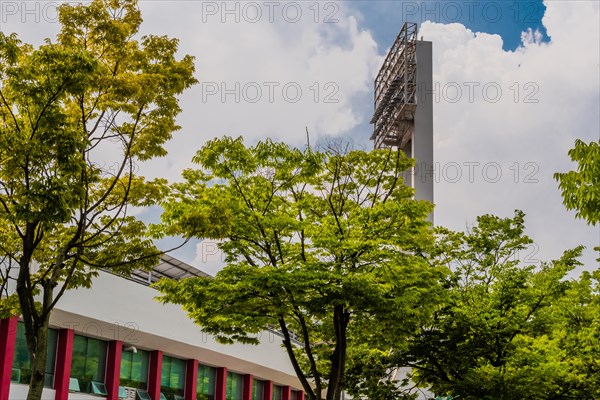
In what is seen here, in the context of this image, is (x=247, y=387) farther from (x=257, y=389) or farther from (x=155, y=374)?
(x=155, y=374)

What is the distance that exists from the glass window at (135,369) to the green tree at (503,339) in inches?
539

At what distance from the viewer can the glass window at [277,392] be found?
49334 mm

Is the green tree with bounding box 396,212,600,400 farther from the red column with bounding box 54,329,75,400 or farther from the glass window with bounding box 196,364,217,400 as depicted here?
the glass window with bounding box 196,364,217,400

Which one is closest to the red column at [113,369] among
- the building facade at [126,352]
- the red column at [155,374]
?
the building facade at [126,352]

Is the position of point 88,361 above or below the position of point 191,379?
above

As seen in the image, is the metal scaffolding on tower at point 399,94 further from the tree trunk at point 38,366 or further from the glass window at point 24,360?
the tree trunk at point 38,366

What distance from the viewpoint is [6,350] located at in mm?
25562

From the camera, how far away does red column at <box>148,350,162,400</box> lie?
34531 millimetres

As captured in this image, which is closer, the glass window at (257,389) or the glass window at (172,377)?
the glass window at (172,377)

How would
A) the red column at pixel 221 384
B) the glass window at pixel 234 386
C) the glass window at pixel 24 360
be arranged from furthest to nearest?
1. the glass window at pixel 234 386
2. the red column at pixel 221 384
3. the glass window at pixel 24 360

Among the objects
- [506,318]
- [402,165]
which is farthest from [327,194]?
[506,318]

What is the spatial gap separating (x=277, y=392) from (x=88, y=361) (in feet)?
69.0

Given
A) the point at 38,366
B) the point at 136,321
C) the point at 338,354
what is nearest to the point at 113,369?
the point at 136,321

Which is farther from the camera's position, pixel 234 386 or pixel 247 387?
pixel 247 387
